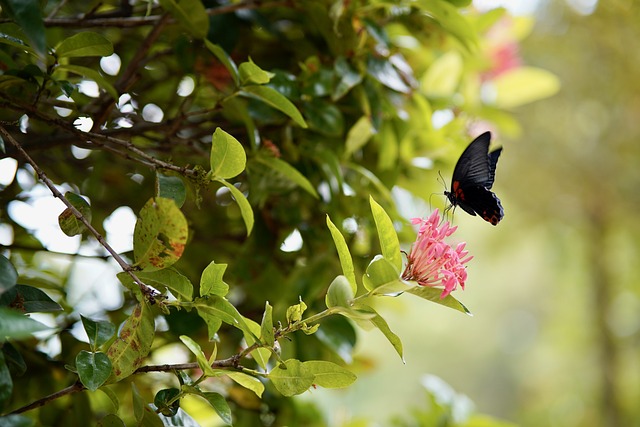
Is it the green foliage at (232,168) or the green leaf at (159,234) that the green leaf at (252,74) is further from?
the green leaf at (159,234)

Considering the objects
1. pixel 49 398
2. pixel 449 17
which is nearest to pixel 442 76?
pixel 449 17

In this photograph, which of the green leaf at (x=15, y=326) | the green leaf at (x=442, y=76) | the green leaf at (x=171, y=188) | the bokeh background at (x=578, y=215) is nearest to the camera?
the green leaf at (x=15, y=326)

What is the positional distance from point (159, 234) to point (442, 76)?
394 millimetres

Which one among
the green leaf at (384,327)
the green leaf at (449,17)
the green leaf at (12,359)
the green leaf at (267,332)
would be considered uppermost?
the green leaf at (449,17)

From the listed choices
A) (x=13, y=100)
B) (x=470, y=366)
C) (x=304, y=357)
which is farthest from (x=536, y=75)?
(x=470, y=366)

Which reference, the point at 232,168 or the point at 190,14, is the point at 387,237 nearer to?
the point at 232,168

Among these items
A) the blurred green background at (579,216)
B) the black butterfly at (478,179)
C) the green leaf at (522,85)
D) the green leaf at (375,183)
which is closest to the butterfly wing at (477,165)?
the black butterfly at (478,179)

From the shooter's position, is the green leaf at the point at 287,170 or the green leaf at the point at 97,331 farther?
the green leaf at the point at 287,170

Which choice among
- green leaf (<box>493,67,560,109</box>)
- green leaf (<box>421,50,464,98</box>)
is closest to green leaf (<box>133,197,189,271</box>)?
green leaf (<box>421,50,464,98</box>)

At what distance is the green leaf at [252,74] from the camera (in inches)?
15.7

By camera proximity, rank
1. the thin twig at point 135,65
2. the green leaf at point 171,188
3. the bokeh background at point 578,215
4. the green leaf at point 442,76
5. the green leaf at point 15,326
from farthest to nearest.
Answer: the bokeh background at point 578,215 → the green leaf at point 442,76 → the thin twig at point 135,65 → the green leaf at point 171,188 → the green leaf at point 15,326

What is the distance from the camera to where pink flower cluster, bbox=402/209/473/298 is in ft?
1.09

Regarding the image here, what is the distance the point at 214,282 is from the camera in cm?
33

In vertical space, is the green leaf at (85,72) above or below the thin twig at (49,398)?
above
